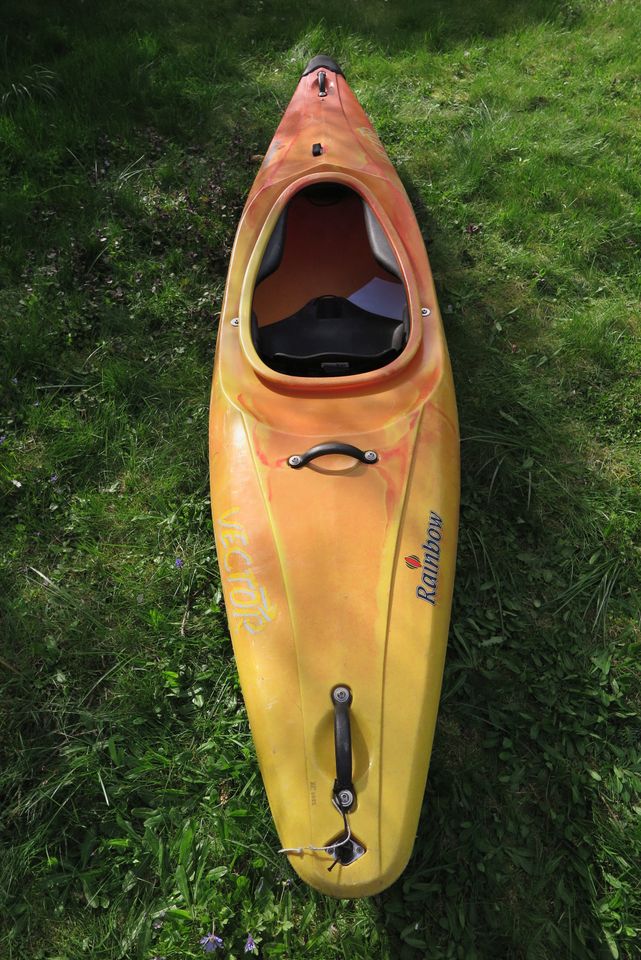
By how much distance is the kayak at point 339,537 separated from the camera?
1.61m

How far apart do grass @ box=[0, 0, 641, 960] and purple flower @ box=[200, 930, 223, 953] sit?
0.05 m

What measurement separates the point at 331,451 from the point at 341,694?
31.7 inches

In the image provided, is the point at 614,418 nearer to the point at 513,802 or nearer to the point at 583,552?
the point at 583,552

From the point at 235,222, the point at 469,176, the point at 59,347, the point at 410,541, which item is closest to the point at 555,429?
the point at 410,541

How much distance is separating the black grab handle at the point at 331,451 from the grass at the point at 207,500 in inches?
30.0

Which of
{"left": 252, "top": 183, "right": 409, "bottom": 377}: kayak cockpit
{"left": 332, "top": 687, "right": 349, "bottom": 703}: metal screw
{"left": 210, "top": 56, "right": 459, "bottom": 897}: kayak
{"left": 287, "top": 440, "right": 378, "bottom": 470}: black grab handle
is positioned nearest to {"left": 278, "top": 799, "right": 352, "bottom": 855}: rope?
{"left": 210, "top": 56, "right": 459, "bottom": 897}: kayak

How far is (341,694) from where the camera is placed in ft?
5.48

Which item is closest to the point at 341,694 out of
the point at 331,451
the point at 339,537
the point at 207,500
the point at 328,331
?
the point at 339,537

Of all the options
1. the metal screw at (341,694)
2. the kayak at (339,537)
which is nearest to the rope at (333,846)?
the kayak at (339,537)


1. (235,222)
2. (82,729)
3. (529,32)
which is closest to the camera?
(82,729)

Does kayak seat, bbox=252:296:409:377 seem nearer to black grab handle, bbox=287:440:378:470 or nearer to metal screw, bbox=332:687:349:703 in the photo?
black grab handle, bbox=287:440:378:470

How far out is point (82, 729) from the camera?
2.18 metres

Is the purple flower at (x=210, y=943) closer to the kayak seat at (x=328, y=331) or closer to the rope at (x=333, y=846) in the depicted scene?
the rope at (x=333, y=846)

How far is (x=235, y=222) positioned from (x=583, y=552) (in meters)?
2.99
